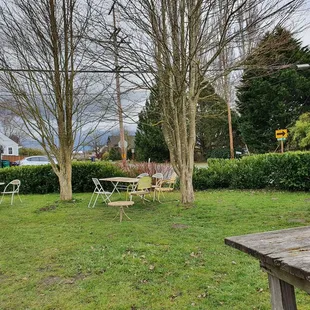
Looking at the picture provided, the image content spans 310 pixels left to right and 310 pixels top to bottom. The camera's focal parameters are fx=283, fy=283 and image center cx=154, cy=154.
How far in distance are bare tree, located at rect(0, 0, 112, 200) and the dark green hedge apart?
6.80 ft

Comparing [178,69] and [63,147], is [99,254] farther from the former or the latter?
[63,147]

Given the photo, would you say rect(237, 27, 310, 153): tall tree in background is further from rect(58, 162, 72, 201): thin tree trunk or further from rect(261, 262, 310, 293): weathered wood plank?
rect(261, 262, 310, 293): weathered wood plank

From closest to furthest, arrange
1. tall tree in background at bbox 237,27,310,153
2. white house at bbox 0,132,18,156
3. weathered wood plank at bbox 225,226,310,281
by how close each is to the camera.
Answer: weathered wood plank at bbox 225,226,310,281 < tall tree in background at bbox 237,27,310,153 < white house at bbox 0,132,18,156

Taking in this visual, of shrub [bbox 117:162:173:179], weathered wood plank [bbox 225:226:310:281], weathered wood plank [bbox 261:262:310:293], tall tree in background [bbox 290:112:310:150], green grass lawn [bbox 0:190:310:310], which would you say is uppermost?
tall tree in background [bbox 290:112:310:150]

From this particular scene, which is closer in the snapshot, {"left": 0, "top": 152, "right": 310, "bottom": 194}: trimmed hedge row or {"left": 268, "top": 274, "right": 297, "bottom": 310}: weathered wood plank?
{"left": 268, "top": 274, "right": 297, "bottom": 310}: weathered wood plank

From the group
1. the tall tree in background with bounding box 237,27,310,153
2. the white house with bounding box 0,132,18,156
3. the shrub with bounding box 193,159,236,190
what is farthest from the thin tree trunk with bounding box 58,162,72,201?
the white house with bounding box 0,132,18,156

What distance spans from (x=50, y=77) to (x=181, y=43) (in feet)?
13.4

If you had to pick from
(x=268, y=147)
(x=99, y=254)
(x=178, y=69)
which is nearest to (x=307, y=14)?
(x=178, y=69)

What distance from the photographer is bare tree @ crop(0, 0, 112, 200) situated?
766cm

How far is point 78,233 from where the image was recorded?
4867mm

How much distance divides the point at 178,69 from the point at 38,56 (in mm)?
4334

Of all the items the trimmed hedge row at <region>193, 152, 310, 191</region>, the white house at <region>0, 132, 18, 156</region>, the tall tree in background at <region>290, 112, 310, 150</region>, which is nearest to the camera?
the trimmed hedge row at <region>193, 152, 310, 191</region>

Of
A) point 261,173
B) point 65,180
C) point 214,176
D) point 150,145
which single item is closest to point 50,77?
point 65,180

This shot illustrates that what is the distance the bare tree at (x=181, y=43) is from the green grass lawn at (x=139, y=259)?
1746 mm
